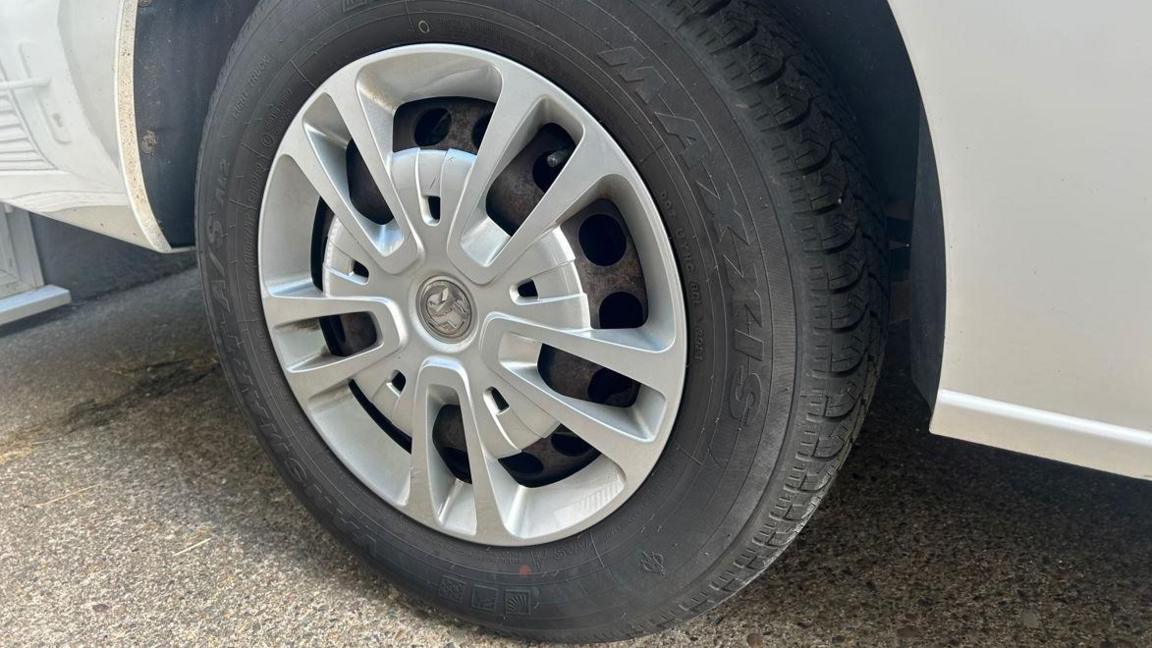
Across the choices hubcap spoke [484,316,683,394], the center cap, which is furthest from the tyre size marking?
the center cap

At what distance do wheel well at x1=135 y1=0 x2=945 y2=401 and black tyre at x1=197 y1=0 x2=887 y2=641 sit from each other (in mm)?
81

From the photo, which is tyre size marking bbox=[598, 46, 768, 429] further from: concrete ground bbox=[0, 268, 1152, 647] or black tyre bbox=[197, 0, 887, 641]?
concrete ground bbox=[0, 268, 1152, 647]

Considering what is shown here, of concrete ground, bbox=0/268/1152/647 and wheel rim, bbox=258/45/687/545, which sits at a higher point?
wheel rim, bbox=258/45/687/545

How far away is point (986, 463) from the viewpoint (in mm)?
1912

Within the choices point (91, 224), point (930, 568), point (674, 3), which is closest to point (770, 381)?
point (674, 3)

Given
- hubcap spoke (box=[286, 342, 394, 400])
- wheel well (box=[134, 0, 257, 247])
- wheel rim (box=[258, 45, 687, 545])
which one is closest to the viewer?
wheel rim (box=[258, 45, 687, 545])

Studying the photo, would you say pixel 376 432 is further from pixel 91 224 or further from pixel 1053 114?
pixel 1053 114

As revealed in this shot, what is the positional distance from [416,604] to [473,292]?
0.61 m

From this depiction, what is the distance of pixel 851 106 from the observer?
54.0 inches

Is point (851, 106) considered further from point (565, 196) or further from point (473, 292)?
point (473, 292)

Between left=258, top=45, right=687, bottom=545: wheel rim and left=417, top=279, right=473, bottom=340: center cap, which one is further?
left=417, top=279, right=473, bottom=340: center cap

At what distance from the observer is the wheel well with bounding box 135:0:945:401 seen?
1.21m

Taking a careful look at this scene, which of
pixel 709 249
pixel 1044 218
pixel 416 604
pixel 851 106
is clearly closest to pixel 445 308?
pixel 709 249

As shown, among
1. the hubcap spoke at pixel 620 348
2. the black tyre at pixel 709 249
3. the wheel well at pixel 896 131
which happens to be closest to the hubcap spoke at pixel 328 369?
the hubcap spoke at pixel 620 348
